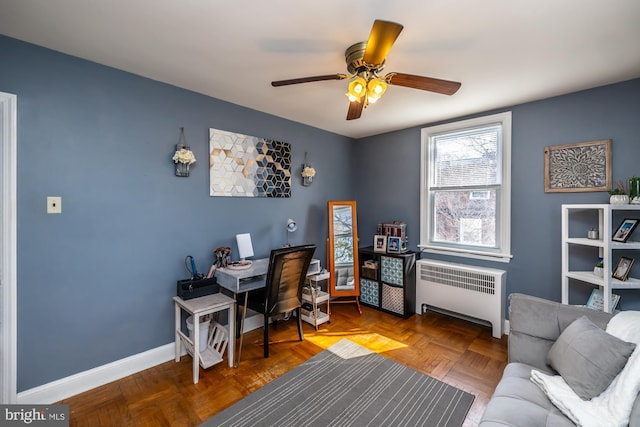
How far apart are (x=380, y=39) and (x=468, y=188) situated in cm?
243

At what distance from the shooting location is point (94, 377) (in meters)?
1.98

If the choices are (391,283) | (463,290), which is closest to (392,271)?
(391,283)

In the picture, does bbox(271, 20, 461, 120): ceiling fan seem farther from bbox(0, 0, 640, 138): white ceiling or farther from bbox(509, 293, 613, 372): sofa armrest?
bbox(509, 293, 613, 372): sofa armrest

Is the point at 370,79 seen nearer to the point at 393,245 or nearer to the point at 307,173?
the point at 307,173

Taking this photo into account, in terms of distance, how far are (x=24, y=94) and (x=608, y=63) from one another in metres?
4.07

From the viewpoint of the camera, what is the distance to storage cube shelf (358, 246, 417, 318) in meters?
3.26

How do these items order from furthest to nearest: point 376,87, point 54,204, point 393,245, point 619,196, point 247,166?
1. point 393,245
2. point 247,166
3. point 619,196
4. point 54,204
5. point 376,87

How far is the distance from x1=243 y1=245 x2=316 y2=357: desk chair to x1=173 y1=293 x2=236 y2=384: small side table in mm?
236

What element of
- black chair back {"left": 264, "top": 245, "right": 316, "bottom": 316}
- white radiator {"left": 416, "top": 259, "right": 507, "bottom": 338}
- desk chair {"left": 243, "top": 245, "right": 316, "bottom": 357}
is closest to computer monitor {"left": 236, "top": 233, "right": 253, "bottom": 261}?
desk chair {"left": 243, "top": 245, "right": 316, "bottom": 357}

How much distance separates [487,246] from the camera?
3.02 m

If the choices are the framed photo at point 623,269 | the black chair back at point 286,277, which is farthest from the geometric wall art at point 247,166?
the framed photo at point 623,269

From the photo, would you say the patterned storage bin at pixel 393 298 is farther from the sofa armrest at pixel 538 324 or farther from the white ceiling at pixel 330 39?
the white ceiling at pixel 330 39

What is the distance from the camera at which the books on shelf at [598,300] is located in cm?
214

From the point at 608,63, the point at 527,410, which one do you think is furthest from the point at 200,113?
the point at 608,63
